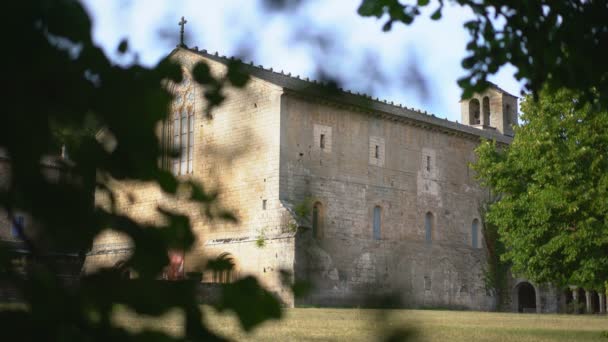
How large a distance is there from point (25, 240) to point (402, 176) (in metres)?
31.0

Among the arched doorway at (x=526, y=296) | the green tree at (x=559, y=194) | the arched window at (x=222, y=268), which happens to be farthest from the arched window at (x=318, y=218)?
the arched window at (x=222, y=268)

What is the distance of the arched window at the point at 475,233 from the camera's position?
34969mm

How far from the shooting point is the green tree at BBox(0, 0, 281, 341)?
1187 mm

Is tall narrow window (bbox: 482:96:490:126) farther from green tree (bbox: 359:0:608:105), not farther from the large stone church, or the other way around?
green tree (bbox: 359:0:608:105)

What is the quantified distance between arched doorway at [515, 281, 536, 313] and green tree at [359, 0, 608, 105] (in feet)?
114

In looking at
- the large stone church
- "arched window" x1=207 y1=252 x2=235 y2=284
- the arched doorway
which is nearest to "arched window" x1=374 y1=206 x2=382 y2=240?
the large stone church

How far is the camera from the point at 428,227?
33.1 m

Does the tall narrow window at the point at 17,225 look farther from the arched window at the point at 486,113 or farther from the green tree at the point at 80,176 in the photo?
the arched window at the point at 486,113

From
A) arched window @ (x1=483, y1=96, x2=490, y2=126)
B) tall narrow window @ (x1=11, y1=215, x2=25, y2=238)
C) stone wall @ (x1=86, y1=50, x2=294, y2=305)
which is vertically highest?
arched window @ (x1=483, y1=96, x2=490, y2=126)

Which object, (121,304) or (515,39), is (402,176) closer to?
(515,39)

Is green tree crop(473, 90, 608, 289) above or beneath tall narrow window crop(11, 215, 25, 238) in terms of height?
above

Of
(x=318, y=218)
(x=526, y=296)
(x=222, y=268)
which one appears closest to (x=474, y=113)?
(x=526, y=296)

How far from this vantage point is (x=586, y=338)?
1270 cm

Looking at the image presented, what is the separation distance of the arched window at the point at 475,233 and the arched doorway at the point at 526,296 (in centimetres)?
446
